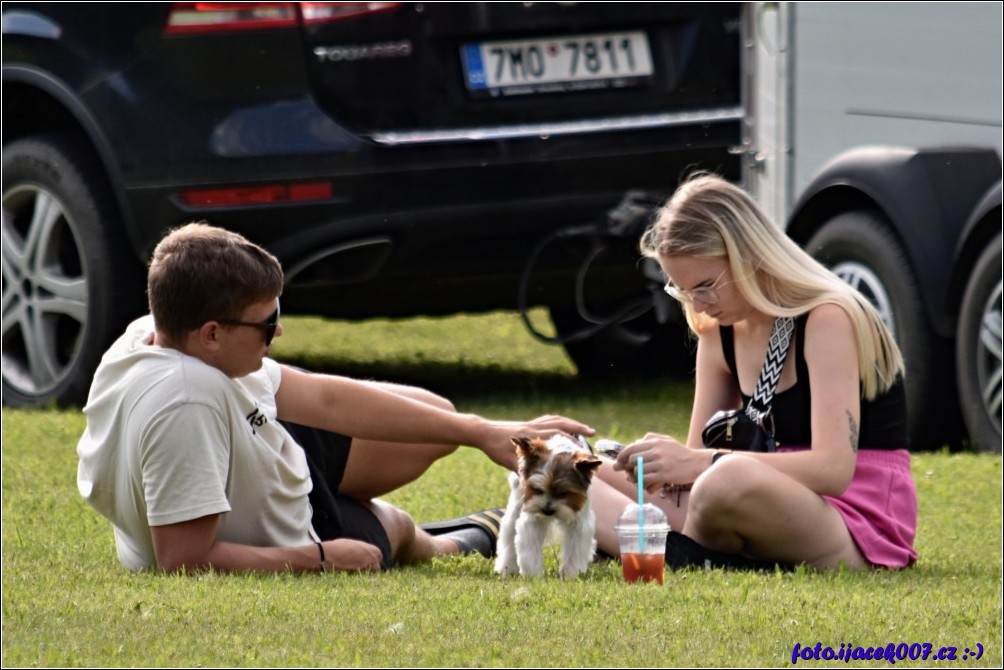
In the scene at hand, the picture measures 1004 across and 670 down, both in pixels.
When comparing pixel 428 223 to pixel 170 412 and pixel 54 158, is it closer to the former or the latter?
pixel 54 158

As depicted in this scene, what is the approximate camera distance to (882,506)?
561cm

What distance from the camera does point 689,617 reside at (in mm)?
4527

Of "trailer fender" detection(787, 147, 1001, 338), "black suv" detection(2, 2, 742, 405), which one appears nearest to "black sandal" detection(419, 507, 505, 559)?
"black suv" detection(2, 2, 742, 405)

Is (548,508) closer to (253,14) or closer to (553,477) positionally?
(553,477)

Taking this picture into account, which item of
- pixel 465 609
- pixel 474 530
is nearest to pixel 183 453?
pixel 465 609

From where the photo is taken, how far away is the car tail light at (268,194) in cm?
787

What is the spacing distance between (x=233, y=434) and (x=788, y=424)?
1624 mm

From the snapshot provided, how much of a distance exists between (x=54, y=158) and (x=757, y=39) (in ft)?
9.87

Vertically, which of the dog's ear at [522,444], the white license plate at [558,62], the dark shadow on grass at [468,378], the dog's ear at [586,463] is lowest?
the dark shadow on grass at [468,378]

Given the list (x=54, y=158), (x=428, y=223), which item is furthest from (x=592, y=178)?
(x=54, y=158)

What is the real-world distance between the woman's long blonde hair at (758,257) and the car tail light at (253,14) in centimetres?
264

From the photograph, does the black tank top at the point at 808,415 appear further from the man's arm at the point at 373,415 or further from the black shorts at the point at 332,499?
the black shorts at the point at 332,499

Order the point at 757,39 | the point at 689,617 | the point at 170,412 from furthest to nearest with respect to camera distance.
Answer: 1. the point at 757,39
2. the point at 170,412
3. the point at 689,617

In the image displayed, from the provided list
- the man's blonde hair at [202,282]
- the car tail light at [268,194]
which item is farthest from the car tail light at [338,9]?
the man's blonde hair at [202,282]
